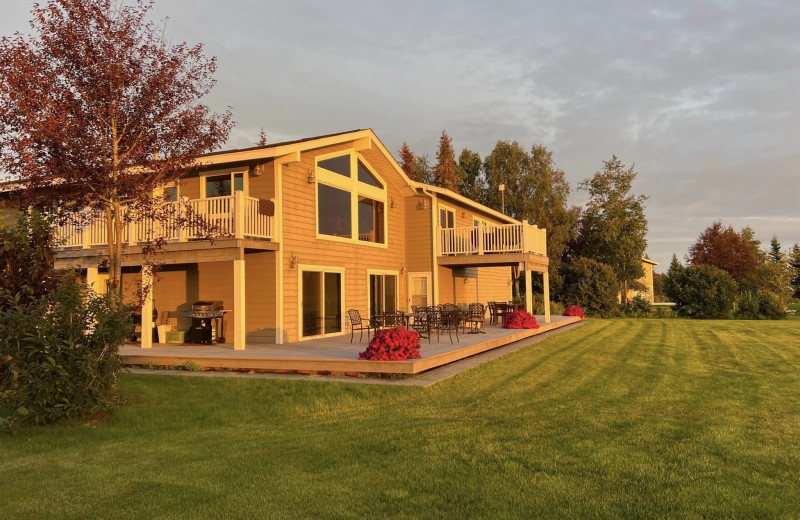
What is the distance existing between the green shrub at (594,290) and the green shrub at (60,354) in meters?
25.7

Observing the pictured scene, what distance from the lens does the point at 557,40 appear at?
13.2 metres

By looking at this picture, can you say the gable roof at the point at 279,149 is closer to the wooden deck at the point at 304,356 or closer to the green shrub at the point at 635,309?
the wooden deck at the point at 304,356

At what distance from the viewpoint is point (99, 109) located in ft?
23.5

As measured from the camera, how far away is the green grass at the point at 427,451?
372 cm

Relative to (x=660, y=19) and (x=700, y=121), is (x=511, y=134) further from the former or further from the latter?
(x=660, y=19)

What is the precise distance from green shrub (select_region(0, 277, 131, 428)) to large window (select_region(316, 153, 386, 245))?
7902 mm

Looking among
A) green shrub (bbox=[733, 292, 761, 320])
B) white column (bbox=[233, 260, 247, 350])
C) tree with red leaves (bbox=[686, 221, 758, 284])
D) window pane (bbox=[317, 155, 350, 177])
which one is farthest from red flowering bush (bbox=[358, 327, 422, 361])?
tree with red leaves (bbox=[686, 221, 758, 284])

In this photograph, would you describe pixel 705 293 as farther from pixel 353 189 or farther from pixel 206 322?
pixel 206 322

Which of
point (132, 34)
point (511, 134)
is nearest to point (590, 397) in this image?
point (132, 34)

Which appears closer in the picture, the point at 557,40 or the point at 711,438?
the point at 711,438

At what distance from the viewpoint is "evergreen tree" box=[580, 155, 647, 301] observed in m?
33.8

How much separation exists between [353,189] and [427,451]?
1172cm

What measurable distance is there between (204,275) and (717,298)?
25578 mm

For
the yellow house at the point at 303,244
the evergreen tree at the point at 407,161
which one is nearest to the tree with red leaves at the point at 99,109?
the yellow house at the point at 303,244
